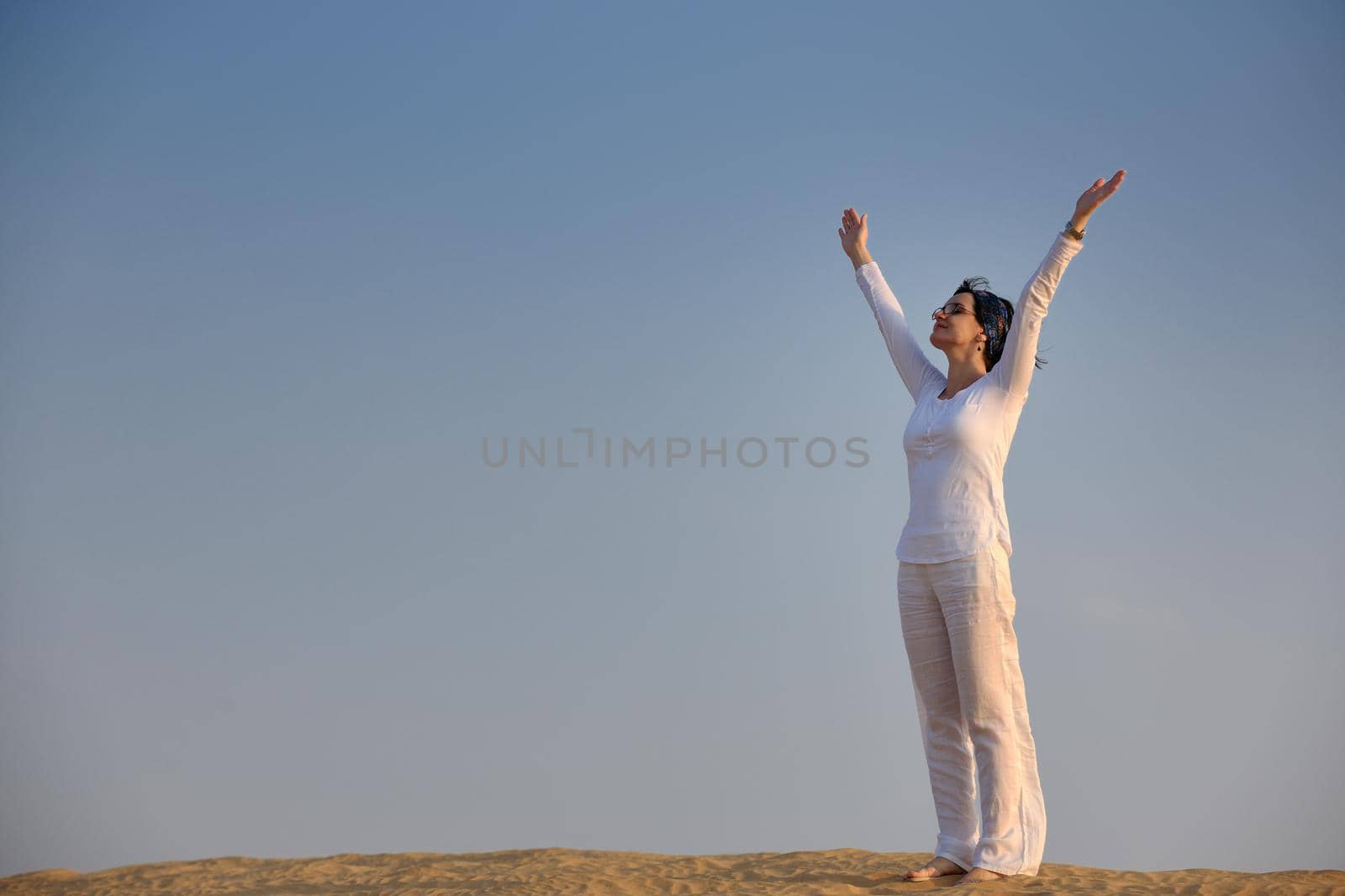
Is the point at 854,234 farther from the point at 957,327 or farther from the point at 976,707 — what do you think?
the point at 976,707

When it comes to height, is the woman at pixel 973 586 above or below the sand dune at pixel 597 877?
above

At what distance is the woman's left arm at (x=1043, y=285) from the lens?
3.17 metres

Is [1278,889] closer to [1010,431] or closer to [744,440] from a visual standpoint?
[1010,431]

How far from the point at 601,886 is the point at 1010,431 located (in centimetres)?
244

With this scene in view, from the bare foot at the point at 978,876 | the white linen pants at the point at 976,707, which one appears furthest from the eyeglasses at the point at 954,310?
the bare foot at the point at 978,876

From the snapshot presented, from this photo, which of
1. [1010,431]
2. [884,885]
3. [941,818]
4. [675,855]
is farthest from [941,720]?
[675,855]

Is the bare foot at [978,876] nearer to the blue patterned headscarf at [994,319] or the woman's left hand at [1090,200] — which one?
the blue patterned headscarf at [994,319]

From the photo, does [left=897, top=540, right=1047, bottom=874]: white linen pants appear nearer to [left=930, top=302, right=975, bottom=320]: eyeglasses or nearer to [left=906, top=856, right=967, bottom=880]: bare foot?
[left=906, top=856, right=967, bottom=880]: bare foot

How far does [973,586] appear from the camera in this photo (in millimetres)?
3236

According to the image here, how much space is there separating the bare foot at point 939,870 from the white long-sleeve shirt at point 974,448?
1008 millimetres

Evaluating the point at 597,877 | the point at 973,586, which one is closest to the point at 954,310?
the point at 973,586

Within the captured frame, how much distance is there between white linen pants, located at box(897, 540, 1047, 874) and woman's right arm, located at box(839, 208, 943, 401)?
72 centimetres

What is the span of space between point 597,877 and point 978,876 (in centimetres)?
185

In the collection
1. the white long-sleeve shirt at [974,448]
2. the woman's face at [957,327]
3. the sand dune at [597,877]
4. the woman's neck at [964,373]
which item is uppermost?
the woman's face at [957,327]
